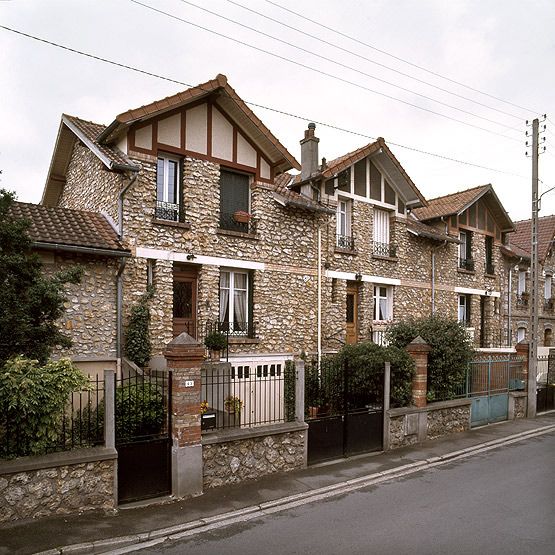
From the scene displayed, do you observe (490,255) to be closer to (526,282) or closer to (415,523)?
(526,282)

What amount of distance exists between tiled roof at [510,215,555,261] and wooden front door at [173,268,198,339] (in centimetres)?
1942

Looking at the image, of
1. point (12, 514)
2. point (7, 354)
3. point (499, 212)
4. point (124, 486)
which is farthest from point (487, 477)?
point (499, 212)

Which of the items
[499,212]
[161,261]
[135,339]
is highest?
[499,212]

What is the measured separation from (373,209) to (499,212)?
848cm

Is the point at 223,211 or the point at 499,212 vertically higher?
the point at 499,212

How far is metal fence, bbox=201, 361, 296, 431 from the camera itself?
9.87 m

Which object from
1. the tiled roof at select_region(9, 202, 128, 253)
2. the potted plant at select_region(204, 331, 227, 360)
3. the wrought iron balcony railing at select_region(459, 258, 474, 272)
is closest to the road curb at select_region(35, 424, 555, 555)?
the potted plant at select_region(204, 331, 227, 360)

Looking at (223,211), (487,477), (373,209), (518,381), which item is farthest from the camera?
(373,209)

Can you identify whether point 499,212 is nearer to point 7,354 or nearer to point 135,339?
point 135,339

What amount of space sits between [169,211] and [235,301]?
323cm

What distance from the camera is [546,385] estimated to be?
19031 millimetres

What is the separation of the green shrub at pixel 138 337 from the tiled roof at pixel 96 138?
3.46 m

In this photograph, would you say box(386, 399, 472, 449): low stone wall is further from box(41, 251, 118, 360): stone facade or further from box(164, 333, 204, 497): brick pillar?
box(41, 251, 118, 360): stone facade

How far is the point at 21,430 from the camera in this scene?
7.10 meters
